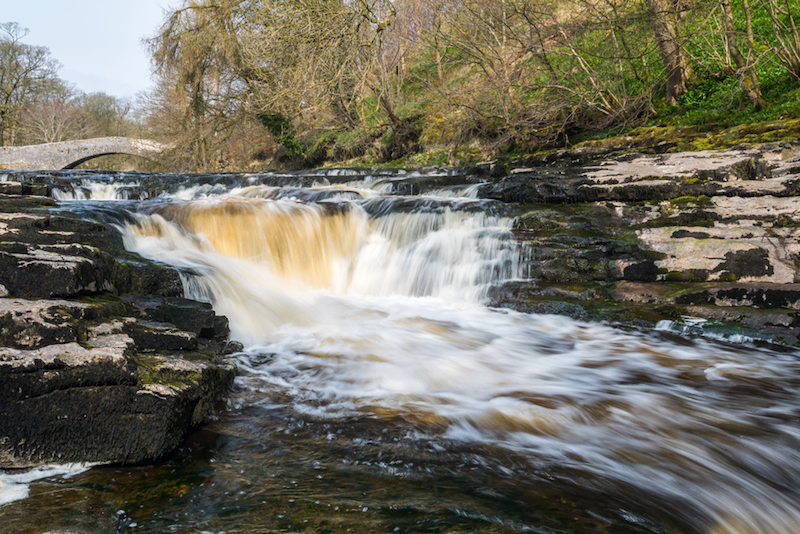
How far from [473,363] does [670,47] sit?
9681mm

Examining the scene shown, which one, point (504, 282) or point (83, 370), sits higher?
point (83, 370)

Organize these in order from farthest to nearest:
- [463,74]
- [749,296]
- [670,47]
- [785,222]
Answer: [463,74]
[670,47]
[785,222]
[749,296]

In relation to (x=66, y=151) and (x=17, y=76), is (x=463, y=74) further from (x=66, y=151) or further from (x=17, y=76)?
(x=17, y=76)

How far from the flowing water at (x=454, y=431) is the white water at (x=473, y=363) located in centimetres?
2

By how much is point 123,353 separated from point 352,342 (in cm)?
220

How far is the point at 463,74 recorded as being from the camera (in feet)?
55.4

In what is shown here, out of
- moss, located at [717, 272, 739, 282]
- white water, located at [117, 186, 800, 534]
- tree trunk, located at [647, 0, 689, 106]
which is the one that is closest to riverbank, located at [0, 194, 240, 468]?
white water, located at [117, 186, 800, 534]

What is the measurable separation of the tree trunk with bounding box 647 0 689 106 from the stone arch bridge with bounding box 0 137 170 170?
21241mm

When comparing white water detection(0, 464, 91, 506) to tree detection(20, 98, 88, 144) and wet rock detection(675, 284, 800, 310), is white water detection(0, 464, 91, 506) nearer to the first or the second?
wet rock detection(675, 284, 800, 310)

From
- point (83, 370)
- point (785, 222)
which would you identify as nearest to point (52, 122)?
point (83, 370)

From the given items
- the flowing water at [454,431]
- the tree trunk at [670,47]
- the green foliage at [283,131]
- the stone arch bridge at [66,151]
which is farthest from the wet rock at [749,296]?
the stone arch bridge at [66,151]

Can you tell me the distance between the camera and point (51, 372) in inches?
84.4

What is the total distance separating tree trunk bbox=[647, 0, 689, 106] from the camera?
8.62 m

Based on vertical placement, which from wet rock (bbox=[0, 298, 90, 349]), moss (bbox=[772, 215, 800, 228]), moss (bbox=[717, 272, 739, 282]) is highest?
moss (bbox=[772, 215, 800, 228])
